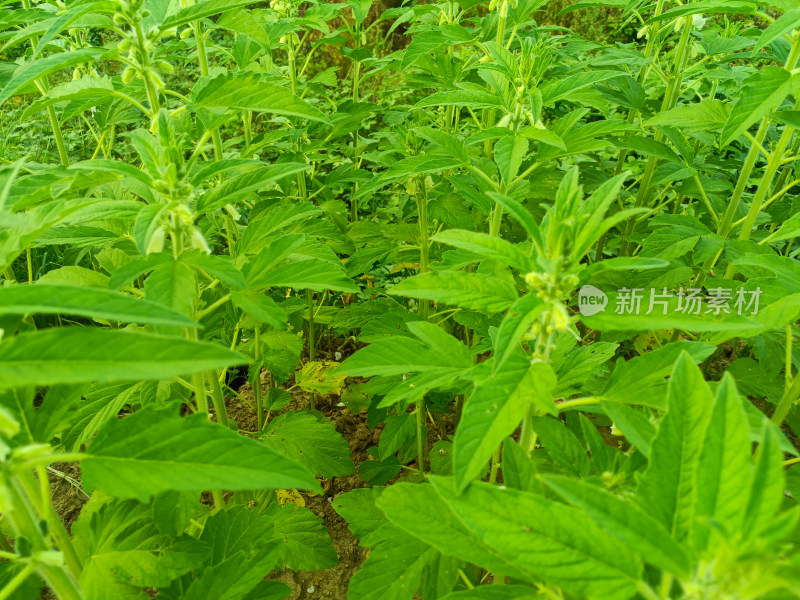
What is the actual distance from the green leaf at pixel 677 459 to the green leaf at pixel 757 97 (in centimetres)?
109

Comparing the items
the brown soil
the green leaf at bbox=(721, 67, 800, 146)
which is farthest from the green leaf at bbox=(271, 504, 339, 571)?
the green leaf at bbox=(721, 67, 800, 146)

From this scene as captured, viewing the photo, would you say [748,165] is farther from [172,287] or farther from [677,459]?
[172,287]

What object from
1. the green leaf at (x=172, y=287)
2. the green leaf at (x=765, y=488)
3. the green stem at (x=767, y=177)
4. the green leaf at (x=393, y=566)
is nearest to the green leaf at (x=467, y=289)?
the green leaf at (x=172, y=287)

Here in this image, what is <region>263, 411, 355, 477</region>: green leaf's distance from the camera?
2066mm

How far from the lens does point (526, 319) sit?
39.1 inches

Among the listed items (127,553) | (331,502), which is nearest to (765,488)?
(127,553)

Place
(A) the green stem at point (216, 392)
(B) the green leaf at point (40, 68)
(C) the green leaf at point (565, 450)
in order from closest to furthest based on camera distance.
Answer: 1. (C) the green leaf at point (565, 450)
2. (B) the green leaf at point (40, 68)
3. (A) the green stem at point (216, 392)

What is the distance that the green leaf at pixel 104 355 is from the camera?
2.37ft

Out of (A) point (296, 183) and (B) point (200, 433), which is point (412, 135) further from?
(B) point (200, 433)

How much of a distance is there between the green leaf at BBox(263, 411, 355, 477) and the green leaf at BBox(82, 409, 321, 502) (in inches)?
45.1

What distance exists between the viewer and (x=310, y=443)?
2100 mm

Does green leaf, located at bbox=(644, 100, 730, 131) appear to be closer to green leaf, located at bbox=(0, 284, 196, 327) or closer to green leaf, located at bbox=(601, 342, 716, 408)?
green leaf, located at bbox=(601, 342, 716, 408)

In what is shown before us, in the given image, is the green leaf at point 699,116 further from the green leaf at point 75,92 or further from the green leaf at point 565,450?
the green leaf at point 75,92

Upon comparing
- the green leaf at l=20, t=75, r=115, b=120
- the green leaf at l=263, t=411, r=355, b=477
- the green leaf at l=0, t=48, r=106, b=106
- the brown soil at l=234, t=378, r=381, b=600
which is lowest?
→ the brown soil at l=234, t=378, r=381, b=600
